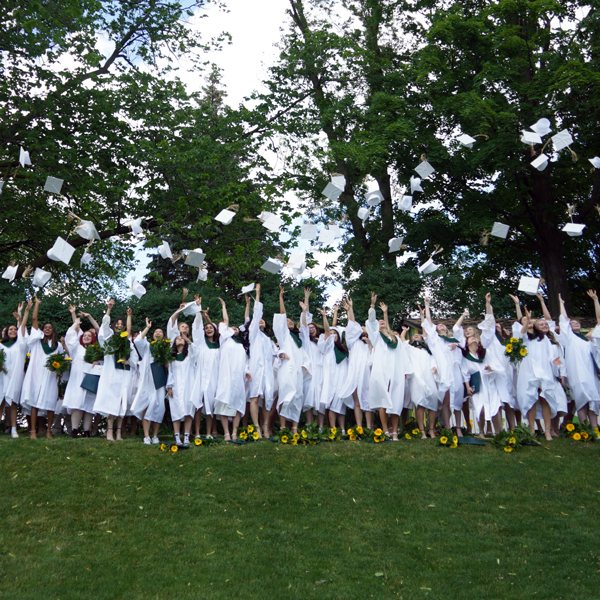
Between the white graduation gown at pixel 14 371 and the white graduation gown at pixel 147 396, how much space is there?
1.95 metres

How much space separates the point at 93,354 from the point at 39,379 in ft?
3.57

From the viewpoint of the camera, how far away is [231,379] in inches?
402

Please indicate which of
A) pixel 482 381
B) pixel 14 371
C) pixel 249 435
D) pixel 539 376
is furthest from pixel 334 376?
pixel 14 371

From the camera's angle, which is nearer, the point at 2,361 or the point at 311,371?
the point at 2,361

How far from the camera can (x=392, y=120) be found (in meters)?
19.5

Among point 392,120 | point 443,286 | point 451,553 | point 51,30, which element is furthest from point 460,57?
point 451,553

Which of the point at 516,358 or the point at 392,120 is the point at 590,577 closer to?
the point at 516,358

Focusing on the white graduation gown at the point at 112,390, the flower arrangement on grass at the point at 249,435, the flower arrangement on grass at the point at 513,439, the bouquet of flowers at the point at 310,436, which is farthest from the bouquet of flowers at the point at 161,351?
the flower arrangement on grass at the point at 513,439

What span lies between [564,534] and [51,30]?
55.3ft

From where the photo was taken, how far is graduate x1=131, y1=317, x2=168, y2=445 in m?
9.85

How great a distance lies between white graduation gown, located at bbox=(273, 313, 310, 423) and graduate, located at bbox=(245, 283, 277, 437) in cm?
19

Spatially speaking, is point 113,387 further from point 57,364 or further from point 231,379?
point 231,379

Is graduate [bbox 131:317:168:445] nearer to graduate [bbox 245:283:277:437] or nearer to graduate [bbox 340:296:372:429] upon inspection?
graduate [bbox 245:283:277:437]

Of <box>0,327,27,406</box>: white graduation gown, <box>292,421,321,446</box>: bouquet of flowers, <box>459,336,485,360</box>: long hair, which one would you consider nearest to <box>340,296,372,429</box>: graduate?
<box>292,421,321,446</box>: bouquet of flowers
